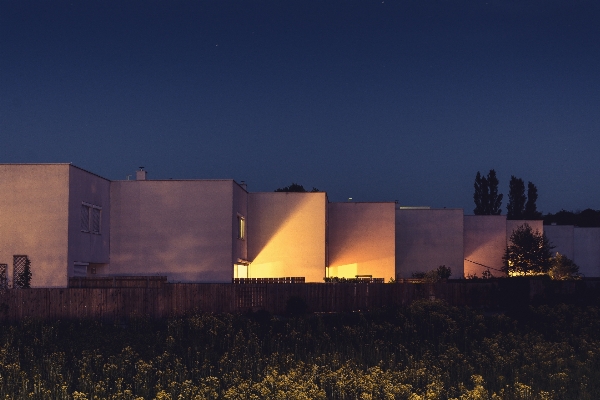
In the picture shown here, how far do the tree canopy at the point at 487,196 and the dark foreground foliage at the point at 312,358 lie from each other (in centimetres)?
5368

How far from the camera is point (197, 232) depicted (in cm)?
3453

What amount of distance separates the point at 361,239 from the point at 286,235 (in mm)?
5847

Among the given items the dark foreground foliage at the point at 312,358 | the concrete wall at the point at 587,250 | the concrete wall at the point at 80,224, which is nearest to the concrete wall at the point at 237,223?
the concrete wall at the point at 80,224

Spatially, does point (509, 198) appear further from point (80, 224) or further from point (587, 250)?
point (80, 224)

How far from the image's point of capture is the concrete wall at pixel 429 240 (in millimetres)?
49062

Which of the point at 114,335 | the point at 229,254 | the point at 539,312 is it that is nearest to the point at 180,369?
the point at 114,335

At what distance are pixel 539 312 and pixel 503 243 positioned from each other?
1142 inches

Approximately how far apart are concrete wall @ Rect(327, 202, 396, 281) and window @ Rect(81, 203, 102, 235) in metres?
15.1

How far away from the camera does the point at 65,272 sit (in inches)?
1160

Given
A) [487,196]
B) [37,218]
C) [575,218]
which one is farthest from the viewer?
[575,218]

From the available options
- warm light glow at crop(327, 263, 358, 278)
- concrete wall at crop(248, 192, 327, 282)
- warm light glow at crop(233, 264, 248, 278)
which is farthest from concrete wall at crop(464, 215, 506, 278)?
warm light glow at crop(233, 264, 248, 278)

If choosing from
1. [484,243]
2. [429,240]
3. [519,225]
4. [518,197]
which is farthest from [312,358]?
[518,197]

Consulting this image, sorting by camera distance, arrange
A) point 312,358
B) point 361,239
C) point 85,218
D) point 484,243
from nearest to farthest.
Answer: point 312,358
point 85,218
point 361,239
point 484,243

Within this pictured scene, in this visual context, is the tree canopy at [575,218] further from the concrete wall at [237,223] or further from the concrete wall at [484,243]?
the concrete wall at [237,223]
